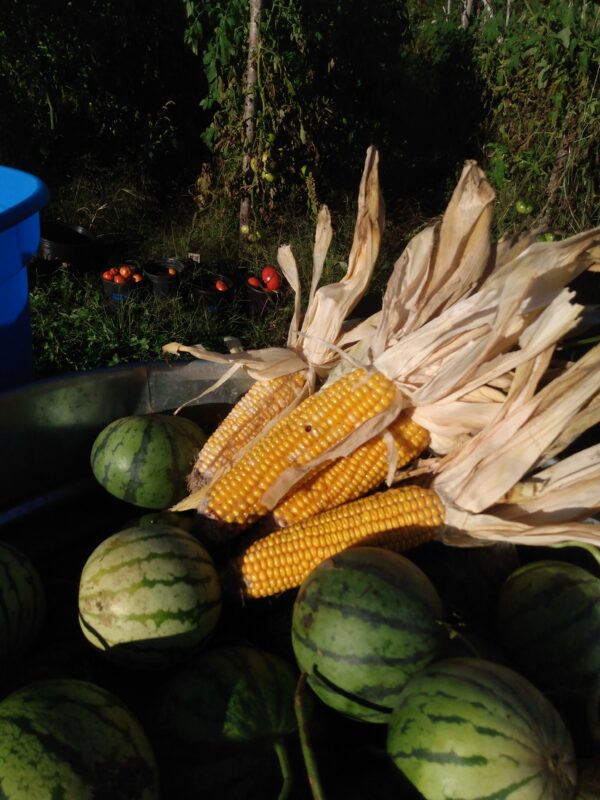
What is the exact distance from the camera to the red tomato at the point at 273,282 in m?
5.64

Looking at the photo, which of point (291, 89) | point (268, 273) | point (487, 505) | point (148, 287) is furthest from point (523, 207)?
point (487, 505)

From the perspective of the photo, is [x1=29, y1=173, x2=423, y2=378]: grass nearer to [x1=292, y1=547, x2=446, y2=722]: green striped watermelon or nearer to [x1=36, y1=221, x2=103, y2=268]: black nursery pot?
[x1=36, y1=221, x2=103, y2=268]: black nursery pot

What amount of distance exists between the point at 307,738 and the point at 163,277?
466 cm

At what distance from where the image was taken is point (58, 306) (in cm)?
530

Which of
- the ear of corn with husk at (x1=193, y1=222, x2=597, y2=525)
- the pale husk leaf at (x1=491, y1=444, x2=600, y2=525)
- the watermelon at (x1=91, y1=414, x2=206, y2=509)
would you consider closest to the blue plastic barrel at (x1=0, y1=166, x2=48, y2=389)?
the watermelon at (x1=91, y1=414, x2=206, y2=509)

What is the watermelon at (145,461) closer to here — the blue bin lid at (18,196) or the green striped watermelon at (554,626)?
the blue bin lid at (18,196)

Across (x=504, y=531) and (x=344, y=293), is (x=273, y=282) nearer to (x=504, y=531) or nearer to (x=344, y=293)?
(x=344, y=293)

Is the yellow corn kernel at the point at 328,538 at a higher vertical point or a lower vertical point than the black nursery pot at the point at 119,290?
higher

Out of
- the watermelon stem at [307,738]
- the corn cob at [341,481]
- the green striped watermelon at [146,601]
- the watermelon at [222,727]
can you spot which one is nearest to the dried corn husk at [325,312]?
A: the corn cob at [341,481]

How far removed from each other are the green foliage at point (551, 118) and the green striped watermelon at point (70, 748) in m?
6.06

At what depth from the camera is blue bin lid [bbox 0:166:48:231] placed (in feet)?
8.78

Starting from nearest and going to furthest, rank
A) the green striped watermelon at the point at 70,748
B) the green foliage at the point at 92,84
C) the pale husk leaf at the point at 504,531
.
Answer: the green striped watermelon at the point at 70,748 < the pale husk leaf at the point at 504,531 < the green foliage at the point at 92,84

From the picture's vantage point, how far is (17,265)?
286cm

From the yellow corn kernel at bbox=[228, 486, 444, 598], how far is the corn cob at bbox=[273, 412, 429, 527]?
0.11m
